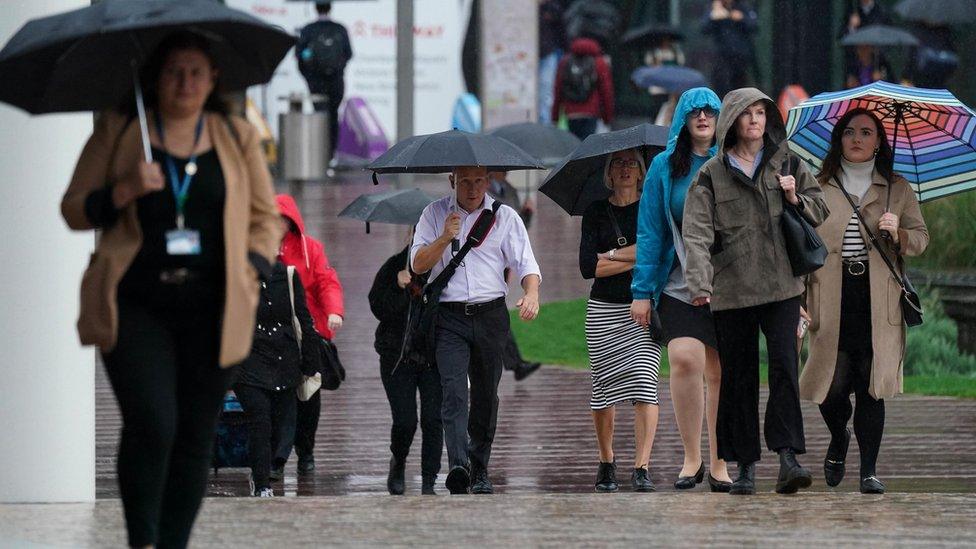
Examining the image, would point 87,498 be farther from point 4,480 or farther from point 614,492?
point 614,492

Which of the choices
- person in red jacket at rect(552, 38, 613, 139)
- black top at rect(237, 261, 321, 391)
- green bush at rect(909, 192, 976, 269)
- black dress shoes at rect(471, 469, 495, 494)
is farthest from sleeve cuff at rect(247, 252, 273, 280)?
person in red jacket at rect(552, 38, 613, 139)

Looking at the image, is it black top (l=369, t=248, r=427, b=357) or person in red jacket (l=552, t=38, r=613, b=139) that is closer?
black top (l=369, t=248, r=427, b=357)

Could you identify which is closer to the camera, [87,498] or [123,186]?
[123,186]

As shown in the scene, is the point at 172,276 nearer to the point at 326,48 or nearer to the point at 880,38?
the point at 326,48

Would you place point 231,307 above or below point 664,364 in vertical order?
above

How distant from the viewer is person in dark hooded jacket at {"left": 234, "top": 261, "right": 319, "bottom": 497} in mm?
9430

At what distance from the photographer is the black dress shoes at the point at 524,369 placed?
13.2m

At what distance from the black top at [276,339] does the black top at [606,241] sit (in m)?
1.48

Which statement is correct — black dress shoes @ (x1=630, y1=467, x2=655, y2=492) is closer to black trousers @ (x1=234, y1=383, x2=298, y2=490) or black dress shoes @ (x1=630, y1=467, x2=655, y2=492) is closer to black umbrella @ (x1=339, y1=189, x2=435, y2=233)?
black trousers @ (x1=234, y1=383, x2=298, y2=490)

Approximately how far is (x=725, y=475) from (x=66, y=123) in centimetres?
337

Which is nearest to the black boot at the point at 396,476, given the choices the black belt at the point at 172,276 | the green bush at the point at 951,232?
the black belt at the point at 172,276

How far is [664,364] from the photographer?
46.9ft

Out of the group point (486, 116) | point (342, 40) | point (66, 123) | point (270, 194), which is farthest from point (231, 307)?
point (486, 116)

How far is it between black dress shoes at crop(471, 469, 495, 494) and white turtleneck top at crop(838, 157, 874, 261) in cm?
202
